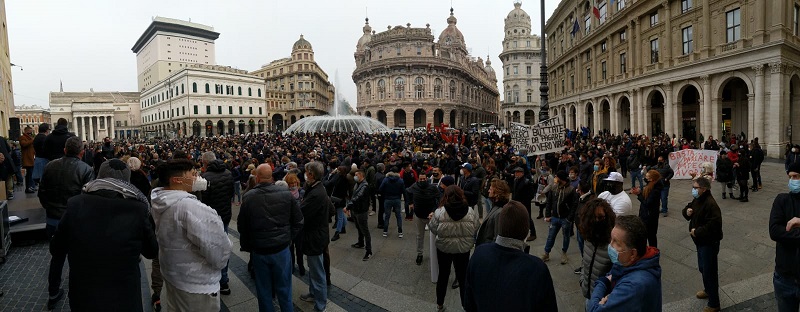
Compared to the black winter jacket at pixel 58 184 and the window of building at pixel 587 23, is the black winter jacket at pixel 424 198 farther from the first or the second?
the window of building at pixel 587 23

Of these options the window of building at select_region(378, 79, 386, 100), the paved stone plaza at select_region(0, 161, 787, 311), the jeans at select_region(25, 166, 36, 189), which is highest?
the window of building at select_region(378, 79, 386, 100)

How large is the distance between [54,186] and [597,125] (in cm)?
3820

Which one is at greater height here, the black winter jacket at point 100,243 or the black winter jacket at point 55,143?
the black winter jacket at point 55,143

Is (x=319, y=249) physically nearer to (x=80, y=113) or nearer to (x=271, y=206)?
(x=271, y=206)

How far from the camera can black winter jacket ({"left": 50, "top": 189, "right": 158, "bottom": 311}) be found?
113 inches

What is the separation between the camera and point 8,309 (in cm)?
448

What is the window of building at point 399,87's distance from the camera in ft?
232

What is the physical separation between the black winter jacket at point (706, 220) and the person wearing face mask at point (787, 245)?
0.54 m

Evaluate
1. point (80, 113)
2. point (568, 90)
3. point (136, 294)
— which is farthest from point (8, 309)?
point (80, 113)

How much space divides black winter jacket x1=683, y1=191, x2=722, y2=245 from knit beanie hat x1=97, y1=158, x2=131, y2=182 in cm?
766

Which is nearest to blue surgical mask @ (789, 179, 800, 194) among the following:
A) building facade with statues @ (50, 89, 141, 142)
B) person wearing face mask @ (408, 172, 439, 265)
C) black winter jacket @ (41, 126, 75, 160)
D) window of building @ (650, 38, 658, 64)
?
A: person wearing face mask @ (408, 172, 439, 265)

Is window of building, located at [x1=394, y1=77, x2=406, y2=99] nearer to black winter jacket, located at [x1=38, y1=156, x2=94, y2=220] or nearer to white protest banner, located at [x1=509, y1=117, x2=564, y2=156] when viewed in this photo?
white protest banner, located at [x1=509, y1=117, x2=564, y2=156]

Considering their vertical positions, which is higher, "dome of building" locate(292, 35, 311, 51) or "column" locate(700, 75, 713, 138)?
"dome of building" locate(292, 35, 311, 51)

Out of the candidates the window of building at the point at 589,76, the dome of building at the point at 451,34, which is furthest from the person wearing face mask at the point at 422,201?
the dome of building at the point at 451,34
